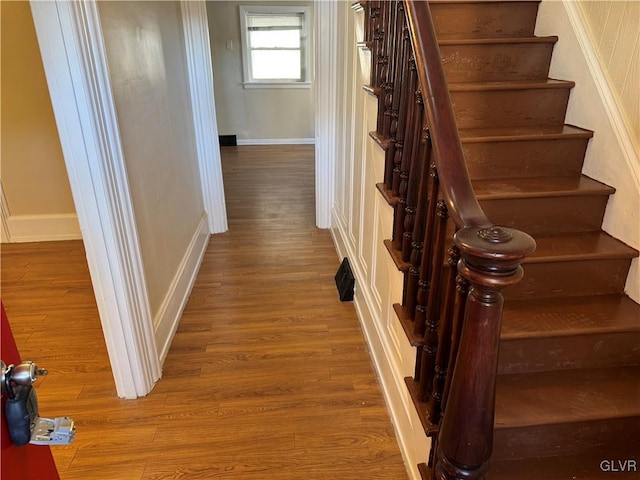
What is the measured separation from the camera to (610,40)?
1778 mm

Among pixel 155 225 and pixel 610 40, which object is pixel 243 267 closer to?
pixel 155 225

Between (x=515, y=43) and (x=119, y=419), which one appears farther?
(x=515, y=43)

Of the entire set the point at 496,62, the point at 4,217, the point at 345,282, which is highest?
the point at 496,62

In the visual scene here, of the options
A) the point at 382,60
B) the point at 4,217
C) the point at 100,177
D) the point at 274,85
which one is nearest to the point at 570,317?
the point at 382,60

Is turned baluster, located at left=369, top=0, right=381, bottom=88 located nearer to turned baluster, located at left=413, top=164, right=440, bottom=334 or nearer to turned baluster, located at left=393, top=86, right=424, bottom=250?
turned baluster, located at left=393, top=86, right=424, bottom=250

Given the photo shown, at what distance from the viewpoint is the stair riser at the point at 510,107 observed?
1.97 metres

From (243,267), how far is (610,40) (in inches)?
94.2

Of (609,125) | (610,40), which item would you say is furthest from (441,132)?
(610,40)

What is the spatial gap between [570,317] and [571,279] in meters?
0.17

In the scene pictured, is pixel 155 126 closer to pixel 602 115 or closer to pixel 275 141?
pixel 602 115

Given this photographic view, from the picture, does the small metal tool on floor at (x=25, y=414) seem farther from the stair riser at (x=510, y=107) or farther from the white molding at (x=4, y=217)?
the white molding at (x=4, y=217)

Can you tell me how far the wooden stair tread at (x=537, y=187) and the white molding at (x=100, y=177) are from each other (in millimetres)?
1368

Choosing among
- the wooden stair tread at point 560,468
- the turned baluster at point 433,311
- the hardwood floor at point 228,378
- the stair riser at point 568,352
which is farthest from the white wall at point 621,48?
the hardwood floor at point 228,378

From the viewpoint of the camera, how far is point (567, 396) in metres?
1.45
